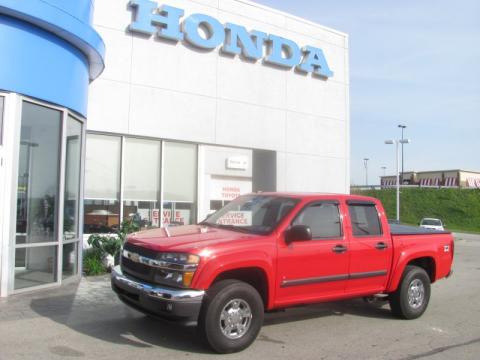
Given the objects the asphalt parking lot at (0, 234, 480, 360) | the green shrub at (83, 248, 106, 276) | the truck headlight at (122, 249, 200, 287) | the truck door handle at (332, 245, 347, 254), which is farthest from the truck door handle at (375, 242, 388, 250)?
the green shrub at (83, 248, 106, 276)

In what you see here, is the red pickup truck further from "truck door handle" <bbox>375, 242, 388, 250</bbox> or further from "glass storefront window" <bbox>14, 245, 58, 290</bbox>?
"glass storefront window" <bbox>14, 245, 58, 290</bbox>

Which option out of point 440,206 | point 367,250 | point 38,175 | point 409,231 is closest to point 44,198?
point 38,175

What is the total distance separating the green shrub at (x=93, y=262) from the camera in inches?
428

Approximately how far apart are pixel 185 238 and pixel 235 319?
1.08m

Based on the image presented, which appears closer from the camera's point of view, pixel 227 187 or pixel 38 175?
pixel 38 175

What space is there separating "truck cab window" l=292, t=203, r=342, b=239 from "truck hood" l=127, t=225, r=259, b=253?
870 millimetres

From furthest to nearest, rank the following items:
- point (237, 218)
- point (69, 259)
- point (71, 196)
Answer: point (71, 196) → point (69, 259) → point (237, 218)

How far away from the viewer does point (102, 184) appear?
12461mm

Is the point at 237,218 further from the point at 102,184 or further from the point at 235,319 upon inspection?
the point at 102,184

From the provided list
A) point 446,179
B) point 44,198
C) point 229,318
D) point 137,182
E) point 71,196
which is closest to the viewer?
point 229,318

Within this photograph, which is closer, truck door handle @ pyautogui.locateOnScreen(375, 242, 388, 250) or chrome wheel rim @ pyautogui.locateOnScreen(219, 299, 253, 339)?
chrome wheel rim @ pyautogui.locateOnScreen(219, 299, 253, 339)

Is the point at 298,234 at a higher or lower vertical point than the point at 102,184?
lower

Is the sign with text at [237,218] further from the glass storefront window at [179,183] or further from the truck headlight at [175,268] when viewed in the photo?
the glass storefront window at [179,183]

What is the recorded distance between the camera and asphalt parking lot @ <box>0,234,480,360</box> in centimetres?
583
